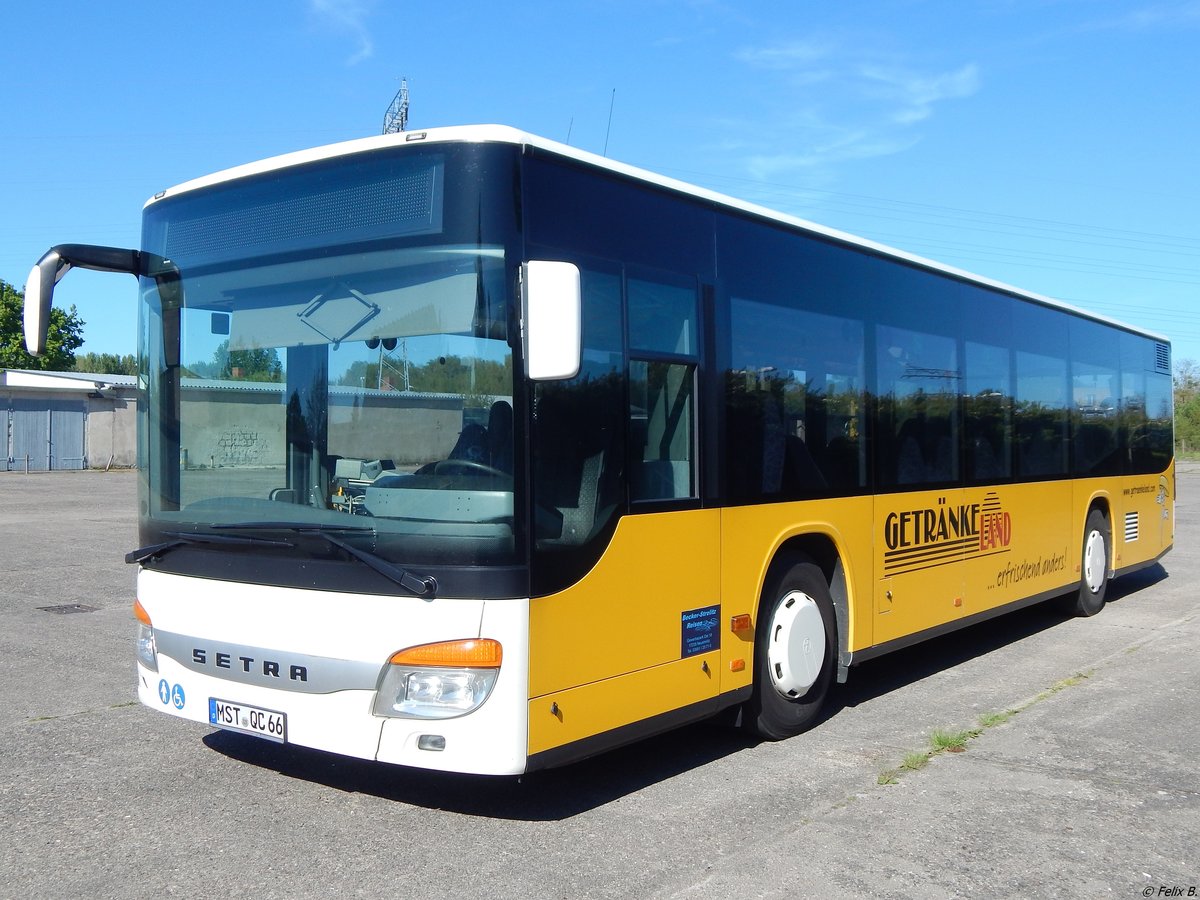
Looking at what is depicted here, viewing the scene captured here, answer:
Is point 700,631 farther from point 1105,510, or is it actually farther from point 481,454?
point 1105,510

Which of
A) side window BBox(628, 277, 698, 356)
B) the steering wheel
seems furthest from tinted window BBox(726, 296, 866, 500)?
the steering wheel

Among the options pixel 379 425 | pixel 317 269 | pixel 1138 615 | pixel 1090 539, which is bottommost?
pixel 1138 615

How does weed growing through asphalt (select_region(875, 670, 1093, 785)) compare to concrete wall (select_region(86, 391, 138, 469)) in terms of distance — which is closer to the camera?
weed growing through asphalt (select_region(875, 670, 1093, 785))

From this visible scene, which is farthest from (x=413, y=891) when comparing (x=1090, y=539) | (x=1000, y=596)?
(x=1090, y=539)

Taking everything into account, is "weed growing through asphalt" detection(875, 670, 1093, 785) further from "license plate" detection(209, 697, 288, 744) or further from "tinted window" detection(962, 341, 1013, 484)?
"license plate" detection(209, 697, 288, 744)

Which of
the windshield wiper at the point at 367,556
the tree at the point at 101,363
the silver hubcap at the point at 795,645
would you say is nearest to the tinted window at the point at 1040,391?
the silver hubcap at the point at 795,645

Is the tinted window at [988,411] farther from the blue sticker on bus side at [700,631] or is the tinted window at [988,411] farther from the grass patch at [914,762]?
the blue sticker on bus side at [700,631]

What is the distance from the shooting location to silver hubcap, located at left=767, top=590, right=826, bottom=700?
6410mm

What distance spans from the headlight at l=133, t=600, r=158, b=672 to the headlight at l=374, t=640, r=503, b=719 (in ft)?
5.17

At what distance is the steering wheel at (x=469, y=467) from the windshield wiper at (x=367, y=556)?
39 centimetres

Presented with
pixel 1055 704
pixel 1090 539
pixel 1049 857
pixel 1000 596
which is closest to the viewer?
pixel 1049 857

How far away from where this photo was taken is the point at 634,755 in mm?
6258

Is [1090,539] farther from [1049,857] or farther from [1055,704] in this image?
[1049,857]

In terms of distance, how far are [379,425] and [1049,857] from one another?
3343 mm
